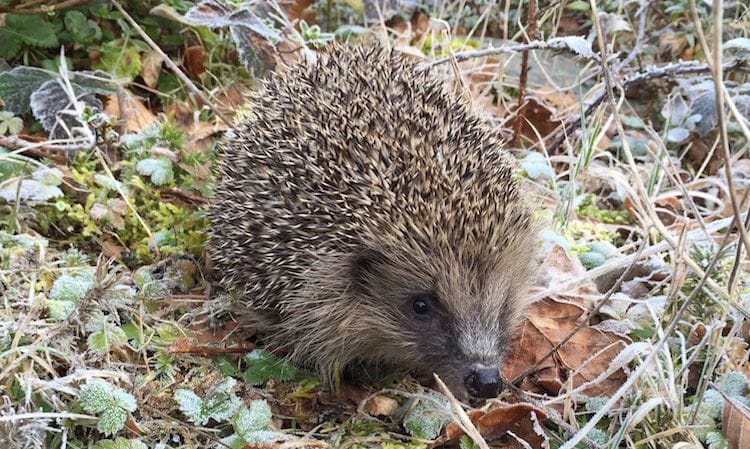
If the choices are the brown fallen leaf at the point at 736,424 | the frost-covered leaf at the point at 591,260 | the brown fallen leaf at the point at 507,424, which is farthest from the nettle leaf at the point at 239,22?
the brown fallen leaf at the point at 736,424

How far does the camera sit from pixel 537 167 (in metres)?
3.26

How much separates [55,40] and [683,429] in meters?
2.75

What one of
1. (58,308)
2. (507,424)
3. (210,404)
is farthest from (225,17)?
(507,424)

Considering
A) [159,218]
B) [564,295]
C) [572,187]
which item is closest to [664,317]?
[564,295]

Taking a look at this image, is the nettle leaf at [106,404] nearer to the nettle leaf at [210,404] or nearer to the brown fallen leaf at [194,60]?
the nettle leaf at [210,404]

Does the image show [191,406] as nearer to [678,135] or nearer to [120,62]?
[120,62]

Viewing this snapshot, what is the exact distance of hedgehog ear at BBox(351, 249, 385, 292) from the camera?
2340 millimetres

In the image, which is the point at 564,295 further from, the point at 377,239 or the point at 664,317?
the point at 377,239

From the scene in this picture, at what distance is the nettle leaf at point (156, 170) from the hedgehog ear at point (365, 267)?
2.96 ft

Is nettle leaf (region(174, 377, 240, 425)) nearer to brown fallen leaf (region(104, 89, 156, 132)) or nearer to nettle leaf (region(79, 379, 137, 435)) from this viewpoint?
nettle leaf (region(79, 379, 137, 435))

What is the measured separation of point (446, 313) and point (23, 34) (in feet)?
7.04

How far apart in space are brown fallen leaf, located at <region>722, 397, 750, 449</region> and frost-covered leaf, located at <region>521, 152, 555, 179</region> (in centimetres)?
135

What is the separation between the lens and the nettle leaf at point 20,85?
3014 mm

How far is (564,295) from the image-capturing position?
2.67 meters
